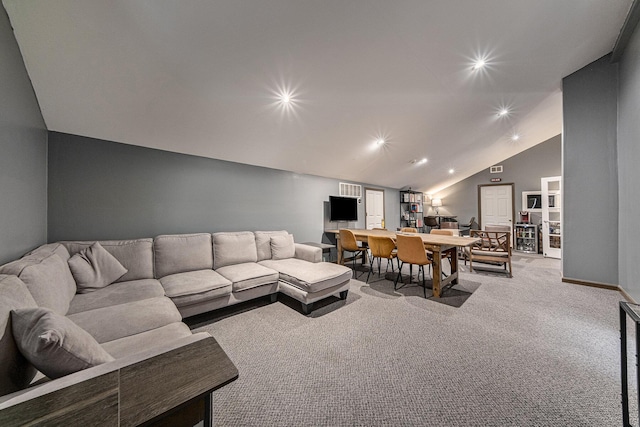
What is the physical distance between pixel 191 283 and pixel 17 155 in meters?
1.68

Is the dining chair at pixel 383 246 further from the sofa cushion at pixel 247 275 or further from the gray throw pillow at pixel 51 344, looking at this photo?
the gray throw pillow at pixel 51 344

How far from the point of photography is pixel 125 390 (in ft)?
2.42

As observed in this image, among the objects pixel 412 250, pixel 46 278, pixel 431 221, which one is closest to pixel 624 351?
pixel 412 250

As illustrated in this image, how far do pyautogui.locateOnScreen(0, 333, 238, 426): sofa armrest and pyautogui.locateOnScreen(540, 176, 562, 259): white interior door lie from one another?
799cm

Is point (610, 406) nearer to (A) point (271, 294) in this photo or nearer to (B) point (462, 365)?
(B) point (462, 365)

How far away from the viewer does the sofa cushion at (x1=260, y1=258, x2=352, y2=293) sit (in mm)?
2602

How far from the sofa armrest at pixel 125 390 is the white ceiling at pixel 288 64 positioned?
231 centimetres

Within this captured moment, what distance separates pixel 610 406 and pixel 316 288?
87.4 inches

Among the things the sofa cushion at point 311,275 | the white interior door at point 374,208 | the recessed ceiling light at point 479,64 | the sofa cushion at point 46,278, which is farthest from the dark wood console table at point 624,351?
the white interior door at point 374,208

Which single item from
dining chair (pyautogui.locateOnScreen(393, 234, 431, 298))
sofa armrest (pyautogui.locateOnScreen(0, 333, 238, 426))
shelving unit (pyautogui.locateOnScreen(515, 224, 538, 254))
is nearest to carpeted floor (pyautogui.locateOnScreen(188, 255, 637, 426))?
dining chair (pyautogui.locateOnScreen(393, 234, 431, 298))

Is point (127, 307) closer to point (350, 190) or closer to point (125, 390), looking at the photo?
point (125, 390)

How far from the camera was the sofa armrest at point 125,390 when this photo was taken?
62cm

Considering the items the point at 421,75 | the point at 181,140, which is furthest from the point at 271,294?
the point at 421,75

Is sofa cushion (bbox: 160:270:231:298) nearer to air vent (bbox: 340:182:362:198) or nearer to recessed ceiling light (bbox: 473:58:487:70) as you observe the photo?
air vent (bbox: 340:182:362:198)
